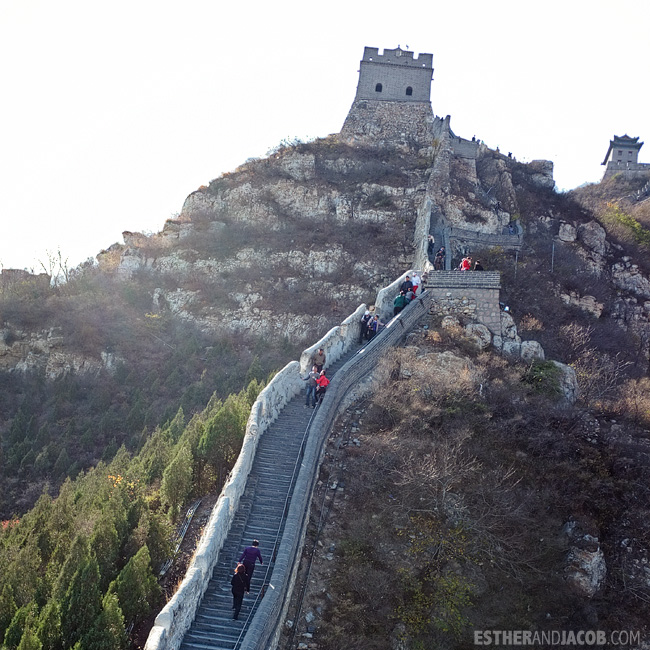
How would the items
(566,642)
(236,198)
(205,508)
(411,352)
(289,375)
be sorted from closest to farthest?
(566,642) < (205,508) < (289,375) < (411,352) < (236,198)

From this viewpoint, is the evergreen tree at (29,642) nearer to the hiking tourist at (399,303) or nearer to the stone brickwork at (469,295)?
the hiking tourist at (399,303)

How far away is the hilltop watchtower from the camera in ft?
134

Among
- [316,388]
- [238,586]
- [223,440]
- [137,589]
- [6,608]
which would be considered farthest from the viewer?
[316,388]

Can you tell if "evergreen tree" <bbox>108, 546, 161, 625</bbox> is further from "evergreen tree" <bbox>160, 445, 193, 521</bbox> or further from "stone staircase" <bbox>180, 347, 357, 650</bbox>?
"evergreen tree" <bbox>160, 445, 193, 521</bbox>

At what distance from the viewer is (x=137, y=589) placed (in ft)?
36.1

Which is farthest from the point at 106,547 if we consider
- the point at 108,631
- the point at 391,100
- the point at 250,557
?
the point at 391,100

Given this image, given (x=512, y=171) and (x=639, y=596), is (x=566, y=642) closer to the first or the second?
(x=639, y=596)

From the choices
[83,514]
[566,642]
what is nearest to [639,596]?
[566,642]

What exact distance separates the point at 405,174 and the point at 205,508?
1032 inches

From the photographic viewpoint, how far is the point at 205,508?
14031mm

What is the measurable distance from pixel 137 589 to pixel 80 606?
0.91 meters

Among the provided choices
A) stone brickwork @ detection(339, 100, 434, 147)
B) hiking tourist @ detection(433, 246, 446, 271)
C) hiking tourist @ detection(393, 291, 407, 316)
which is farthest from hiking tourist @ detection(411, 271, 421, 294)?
stone brickwork @ detection(339, 100, 434, 147)

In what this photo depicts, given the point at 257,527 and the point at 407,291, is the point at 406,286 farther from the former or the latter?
the point at 257,527

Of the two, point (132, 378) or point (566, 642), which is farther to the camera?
point (132, 378)
